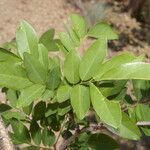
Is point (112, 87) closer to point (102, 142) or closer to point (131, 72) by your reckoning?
point (131, 72)

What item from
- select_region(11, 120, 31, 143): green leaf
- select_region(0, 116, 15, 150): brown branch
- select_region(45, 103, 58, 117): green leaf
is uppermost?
select_region(0, 116, 15, 150): brown branch

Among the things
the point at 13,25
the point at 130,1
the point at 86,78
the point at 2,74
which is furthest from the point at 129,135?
the point at 130,1

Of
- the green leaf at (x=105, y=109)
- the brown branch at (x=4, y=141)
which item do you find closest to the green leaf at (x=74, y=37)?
the green leaf at (x=105, y=109)

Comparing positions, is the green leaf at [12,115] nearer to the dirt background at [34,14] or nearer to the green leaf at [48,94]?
the green leaf at [48,94]

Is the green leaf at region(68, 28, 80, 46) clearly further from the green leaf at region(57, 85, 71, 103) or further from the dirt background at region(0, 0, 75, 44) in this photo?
the dirt background at region(0, 0, 75, 44)

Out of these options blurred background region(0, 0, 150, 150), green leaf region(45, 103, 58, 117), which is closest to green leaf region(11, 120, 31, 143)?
green leaf region(45, 103, 58, 117)

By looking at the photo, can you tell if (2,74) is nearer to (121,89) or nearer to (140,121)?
(121,89)

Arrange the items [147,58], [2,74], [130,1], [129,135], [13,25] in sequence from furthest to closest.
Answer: [130,1]
[147,58]
[13,25]
[129,135]
[2,74]
